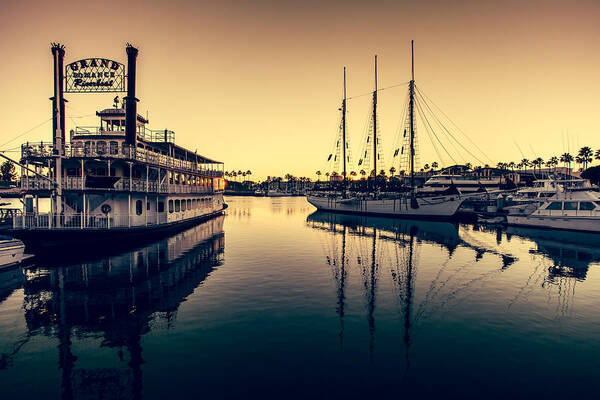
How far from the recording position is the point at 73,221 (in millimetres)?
26719

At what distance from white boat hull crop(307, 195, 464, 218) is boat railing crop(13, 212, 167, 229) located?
47434 millimetres

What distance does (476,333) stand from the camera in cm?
1198

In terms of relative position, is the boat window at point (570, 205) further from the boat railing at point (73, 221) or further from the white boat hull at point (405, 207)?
the boat railing at point (73, 221)

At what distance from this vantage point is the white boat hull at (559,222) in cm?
3841

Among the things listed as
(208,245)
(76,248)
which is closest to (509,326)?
(208,245)

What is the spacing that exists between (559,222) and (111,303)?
52029 millimetres

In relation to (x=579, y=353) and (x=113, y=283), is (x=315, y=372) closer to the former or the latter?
(x=579, y=353)

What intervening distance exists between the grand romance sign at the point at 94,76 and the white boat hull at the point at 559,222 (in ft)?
188

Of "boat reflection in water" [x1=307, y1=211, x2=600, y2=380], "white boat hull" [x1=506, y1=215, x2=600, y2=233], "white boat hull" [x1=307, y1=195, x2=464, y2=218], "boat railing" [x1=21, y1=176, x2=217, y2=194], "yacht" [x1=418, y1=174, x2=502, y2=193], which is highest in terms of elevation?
"yacht" [x1=418, y1=174, x2=502, y2=193]

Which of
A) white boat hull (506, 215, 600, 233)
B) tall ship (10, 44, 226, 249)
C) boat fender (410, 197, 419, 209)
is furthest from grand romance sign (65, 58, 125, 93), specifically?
white boat hull (506, 215, 600, 233)

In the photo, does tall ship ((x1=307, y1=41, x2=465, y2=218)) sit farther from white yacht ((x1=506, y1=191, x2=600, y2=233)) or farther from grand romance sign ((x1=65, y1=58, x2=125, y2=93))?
grand romance sign ((x1=65, y1=58, x2=125, y2=93))

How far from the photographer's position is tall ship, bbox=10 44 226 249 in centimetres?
2595

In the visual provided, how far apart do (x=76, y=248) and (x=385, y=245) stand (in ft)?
97.0

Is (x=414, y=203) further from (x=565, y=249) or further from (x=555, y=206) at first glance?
(x=565, y=249)
